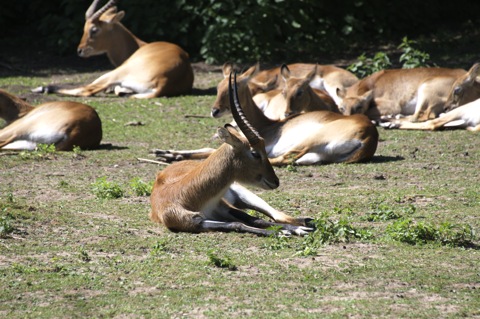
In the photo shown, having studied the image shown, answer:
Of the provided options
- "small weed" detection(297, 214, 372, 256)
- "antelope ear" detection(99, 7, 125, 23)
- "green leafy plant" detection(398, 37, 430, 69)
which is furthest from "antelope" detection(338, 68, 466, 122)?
"small weed" detection(297, 214, 372, 256)

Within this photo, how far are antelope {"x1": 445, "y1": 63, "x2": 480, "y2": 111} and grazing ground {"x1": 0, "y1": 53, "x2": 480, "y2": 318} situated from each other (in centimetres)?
264

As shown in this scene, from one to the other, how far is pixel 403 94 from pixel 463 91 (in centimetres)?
94

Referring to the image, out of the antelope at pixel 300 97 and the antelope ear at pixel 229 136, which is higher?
the antelope ear at pixel 229 136

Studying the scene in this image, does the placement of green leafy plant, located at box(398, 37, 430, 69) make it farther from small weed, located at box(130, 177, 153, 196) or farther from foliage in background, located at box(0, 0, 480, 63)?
small weed, located at box(130, 177, 153, 196)

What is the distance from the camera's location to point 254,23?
629 inches

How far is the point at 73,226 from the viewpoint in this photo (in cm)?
654

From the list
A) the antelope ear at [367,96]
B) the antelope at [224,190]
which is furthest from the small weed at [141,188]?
the antelope ear at [367,96]

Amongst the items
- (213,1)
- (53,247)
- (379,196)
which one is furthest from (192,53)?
(53,247)

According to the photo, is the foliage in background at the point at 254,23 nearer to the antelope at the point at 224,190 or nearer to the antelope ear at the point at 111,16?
the antelope ear at the point at 111,16

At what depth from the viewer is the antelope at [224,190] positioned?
640 cm

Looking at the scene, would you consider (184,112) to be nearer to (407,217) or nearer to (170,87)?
(170,87)

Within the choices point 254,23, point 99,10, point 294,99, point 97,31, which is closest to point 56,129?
point 294,99

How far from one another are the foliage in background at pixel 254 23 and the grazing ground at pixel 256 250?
7080 millimetres

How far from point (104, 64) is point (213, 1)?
7.97ft
